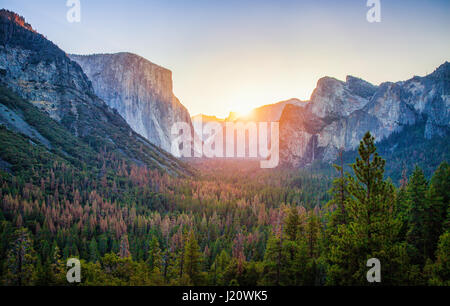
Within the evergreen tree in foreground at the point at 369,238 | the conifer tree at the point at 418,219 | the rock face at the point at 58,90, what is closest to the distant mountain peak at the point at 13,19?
the rock face at the point at 58,90

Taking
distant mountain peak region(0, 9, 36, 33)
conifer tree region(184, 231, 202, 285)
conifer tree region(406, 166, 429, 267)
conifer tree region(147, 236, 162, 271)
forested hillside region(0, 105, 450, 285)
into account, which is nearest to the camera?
forested hillside region(0, 105, 450, 285)

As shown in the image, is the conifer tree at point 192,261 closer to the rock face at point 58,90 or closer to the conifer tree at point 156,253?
the conifer tree at point 156,253

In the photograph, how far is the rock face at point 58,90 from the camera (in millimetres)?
133625

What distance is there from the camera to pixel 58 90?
14662 centimetres

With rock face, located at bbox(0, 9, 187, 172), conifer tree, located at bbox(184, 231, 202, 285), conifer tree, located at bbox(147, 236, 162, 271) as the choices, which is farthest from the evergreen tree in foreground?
rock face, located at bbox(0, 9, 187, 172)

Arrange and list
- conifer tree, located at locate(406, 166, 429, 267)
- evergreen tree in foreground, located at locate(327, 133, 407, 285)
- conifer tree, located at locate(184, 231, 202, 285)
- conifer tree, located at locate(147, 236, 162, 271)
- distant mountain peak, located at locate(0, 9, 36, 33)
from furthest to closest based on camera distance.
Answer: distant mountain peak, located at locate(0, 9, 36, 33) < conifer tree, located at locate(147, 236, 162, 271) < conifer tree, located at locate(184, 231, 202, 285) < conifer tree, located at locate(406, 166, 429, 267) < evergreen tree in foreground, located at locate(327, 133, 407, 285)

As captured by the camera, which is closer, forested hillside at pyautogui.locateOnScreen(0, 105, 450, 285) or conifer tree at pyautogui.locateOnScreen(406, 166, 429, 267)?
forested hillside at pyautogui.locateOnScreen(0, 105, 450, 285)

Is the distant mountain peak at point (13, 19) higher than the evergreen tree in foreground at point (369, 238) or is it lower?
higher

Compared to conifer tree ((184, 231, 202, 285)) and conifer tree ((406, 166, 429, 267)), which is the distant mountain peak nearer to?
conifer tree ((184, 231, 202, 285))

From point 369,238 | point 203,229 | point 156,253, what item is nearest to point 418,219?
point 369,238

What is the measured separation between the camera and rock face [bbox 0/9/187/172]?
438 feet

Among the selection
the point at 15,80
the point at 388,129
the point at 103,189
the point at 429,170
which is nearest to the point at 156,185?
the point at 103,189

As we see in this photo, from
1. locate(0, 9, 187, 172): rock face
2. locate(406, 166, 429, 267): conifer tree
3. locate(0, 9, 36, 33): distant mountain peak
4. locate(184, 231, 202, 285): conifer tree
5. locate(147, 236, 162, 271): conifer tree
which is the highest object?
locate(0, 9, 36, 33): distant mountain peak
